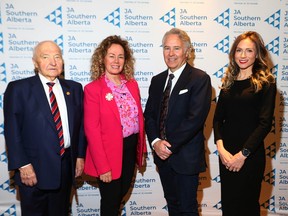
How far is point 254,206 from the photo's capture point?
2.04 meters

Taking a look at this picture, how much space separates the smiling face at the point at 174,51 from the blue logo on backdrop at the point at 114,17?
0.84 metres

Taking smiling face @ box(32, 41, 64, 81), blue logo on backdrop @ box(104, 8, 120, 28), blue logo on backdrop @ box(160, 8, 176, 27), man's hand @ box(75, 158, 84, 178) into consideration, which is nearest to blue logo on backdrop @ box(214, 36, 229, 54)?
blue logo on backdrop @ box(160, 8, 176, 27)

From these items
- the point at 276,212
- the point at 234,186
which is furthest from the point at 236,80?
the point at 276,212

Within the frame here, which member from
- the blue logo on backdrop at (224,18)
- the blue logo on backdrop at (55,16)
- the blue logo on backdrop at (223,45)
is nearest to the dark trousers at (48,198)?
the blue logo on backdrop at (55,16)

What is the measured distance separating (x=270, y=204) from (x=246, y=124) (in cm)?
166

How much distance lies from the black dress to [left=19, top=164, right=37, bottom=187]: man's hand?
1426 millimetres

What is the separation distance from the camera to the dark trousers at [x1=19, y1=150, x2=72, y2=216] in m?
1.96

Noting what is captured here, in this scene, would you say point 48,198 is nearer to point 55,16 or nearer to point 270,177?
point 55,16

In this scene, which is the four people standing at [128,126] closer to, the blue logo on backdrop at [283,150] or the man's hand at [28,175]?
the man's hand at [28,175]

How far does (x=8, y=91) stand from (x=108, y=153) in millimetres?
856

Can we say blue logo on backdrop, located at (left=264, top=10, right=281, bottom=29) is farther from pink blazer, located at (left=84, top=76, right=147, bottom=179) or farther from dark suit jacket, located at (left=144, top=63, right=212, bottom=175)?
pink blazer, located at (left=84, top=76, right=147, bottom=179)

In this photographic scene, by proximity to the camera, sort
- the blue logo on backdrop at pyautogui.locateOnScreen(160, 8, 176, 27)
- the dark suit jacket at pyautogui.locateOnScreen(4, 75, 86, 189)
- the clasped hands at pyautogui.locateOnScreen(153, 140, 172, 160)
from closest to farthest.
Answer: the dark suit jacket at pyautogui.locateOnScreen(4, 75, 86, 189) → the clasped hands at pyautogui.locateOnScreen(153, 140, 172, 160) → the blue logo on backdrop at pyautogui.locateOnScreen(160, 8, 176, 27)

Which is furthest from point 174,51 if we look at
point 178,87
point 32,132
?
point 32,132

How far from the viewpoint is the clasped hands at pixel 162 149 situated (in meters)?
2.08
